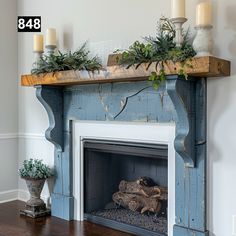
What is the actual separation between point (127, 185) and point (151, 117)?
0.80 metres

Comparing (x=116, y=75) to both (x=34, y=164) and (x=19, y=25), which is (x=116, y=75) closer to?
(x=34, y=164)

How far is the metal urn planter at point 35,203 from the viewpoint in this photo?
324 centimetres

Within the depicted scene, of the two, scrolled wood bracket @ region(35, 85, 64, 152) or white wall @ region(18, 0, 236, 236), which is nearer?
white wall @ region(18, 0, 236, 236)

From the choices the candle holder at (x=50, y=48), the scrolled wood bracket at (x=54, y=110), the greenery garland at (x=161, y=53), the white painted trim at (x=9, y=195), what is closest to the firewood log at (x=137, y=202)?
the scrolled wood bracket at (x=54, y=110)

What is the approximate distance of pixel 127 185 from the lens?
308 cm

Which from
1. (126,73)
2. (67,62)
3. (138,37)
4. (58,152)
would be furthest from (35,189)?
(138,37)

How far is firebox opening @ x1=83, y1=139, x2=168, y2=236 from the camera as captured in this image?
9.08 feet

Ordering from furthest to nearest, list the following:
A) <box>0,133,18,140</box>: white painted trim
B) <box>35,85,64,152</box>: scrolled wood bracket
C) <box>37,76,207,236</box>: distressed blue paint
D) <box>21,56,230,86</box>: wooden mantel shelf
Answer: <box>0,133,18,140</box>: white painted trim < <box>35,85,64,152</box>: scrolled wood bracket < <box>37,76,207,236</box>: distressed blue paint < <box>21,56,230,86</box>: wooden mantel shelf

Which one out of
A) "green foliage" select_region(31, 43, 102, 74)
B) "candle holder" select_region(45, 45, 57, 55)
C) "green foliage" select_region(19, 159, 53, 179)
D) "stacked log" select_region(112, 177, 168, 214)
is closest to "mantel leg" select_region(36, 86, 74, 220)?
"green foliage" select_region(19, 159, 53, 179)

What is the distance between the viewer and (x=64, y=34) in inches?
129

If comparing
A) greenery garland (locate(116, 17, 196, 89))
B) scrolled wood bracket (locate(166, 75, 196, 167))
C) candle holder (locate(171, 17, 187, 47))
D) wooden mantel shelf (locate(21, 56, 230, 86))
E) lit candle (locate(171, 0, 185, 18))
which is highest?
lit candle (locate(171, 0, 185, 18))

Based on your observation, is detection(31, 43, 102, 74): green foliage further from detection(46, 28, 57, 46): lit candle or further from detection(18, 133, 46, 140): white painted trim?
detection(18, 133, 46, 140): white painted trim

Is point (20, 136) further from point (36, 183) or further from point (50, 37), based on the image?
point (50, 37)

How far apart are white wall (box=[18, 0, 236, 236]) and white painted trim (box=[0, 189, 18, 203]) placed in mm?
413
